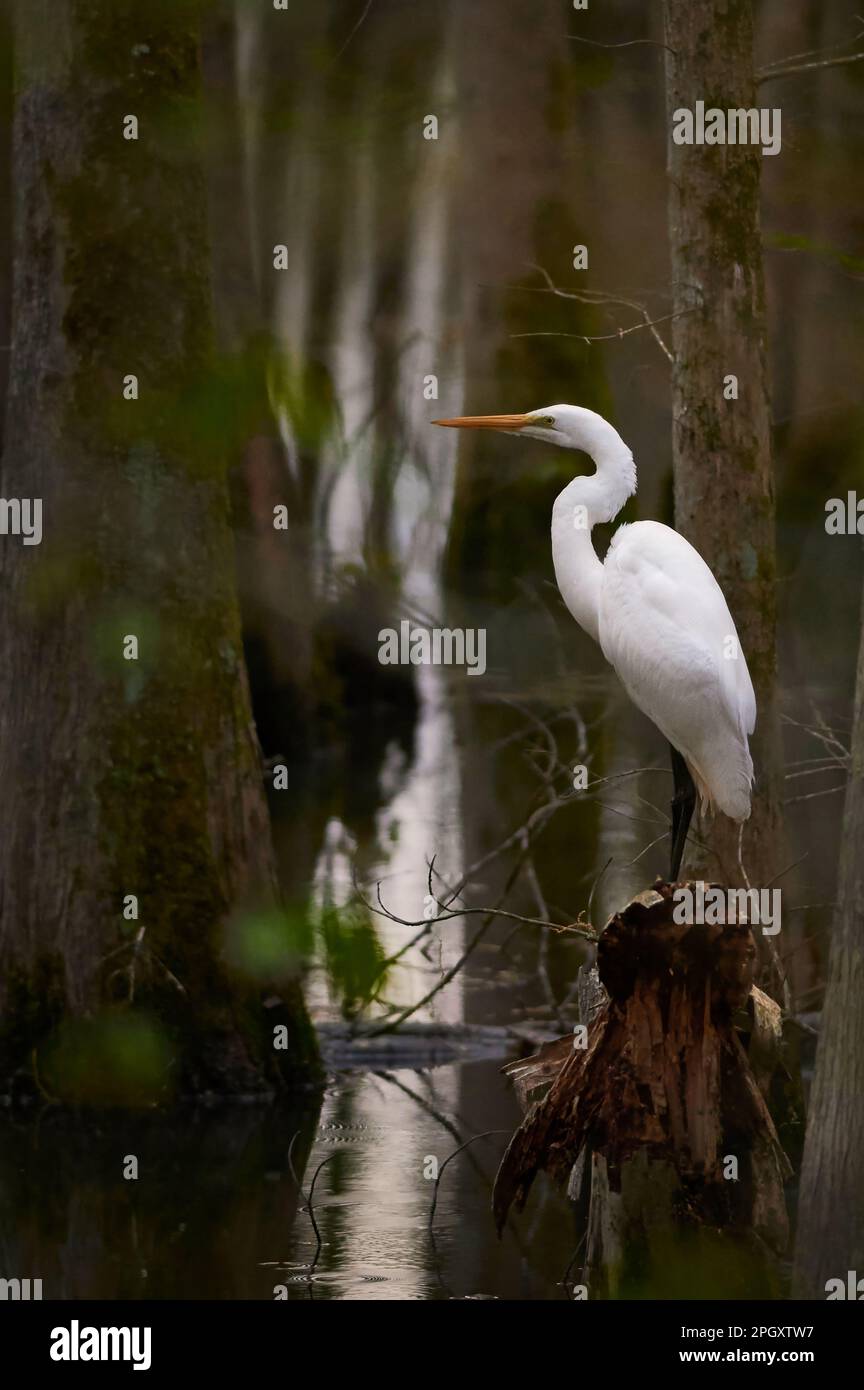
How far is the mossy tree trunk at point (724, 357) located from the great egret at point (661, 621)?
673mm

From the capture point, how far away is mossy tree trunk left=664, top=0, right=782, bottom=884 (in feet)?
17.7

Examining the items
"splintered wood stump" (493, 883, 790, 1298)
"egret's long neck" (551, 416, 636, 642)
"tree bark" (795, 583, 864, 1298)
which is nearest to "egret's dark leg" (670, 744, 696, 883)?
"egret's long neck" (551, 416, 636, 642)

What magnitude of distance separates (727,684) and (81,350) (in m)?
2.60

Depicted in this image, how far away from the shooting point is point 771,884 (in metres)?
5.45

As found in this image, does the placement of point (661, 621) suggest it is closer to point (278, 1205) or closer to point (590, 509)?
point (590, 509)


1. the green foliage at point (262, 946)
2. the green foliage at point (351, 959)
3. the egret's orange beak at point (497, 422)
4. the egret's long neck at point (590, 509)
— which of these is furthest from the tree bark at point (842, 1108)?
the green foliage at point (351, 959)

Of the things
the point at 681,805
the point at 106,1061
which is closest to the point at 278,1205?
the point at 106,1061

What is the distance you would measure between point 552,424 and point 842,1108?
199 centimetres

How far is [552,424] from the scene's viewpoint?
4820 millimetres

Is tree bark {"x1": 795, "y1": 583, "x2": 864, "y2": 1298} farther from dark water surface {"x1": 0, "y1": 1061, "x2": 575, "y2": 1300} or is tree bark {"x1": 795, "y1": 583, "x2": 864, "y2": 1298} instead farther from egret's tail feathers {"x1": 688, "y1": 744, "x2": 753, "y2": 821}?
dark water surface {"x1": 0, "y1": 1061, "x2": 575, "y2": 1300}

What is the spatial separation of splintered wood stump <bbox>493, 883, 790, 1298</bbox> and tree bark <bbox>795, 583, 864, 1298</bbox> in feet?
0.64

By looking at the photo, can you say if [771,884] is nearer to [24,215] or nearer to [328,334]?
[24,215]

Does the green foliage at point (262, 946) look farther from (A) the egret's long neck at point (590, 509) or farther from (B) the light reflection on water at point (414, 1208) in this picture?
(A) the egret's long neck at point (590, 509)

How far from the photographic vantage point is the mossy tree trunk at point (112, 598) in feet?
19.5
